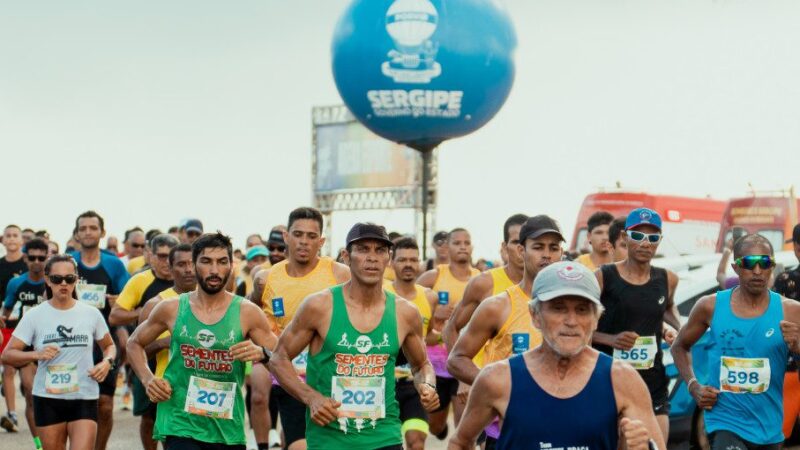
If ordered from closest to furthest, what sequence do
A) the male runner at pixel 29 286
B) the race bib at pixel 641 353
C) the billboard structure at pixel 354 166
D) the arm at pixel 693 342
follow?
the arm at pixel 693 342 → the race bib at pixel 641 353 → the male runner at pixel 29 286 → the billboard structure at pixel 354 166

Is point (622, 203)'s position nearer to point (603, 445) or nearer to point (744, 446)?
point (744, 446)

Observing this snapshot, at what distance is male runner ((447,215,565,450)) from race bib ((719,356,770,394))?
3.49 feet

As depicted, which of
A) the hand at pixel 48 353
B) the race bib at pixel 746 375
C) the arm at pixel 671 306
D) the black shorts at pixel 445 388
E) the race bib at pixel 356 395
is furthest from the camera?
the black shorts at pixel 445 388

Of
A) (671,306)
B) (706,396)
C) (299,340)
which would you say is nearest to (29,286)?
(671,306)

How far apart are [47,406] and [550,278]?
5704 mm

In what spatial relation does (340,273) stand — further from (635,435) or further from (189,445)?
(635,435)

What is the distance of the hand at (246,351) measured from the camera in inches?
285

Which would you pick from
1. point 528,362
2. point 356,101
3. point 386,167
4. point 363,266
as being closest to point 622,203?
point 356,101

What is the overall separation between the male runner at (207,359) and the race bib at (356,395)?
2.59 feet

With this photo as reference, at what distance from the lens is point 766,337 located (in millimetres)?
7293

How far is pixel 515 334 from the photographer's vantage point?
716 centimetres

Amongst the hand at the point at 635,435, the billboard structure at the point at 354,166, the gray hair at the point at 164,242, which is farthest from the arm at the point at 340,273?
the billboard structure at the point at 354,166

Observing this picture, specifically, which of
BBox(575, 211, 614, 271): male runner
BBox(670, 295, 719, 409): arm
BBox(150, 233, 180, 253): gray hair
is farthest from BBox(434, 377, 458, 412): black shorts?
BBox(670, 295, 719, 409): arm

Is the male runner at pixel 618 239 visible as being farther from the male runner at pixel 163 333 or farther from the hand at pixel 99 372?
the hand at pixel 99 372
